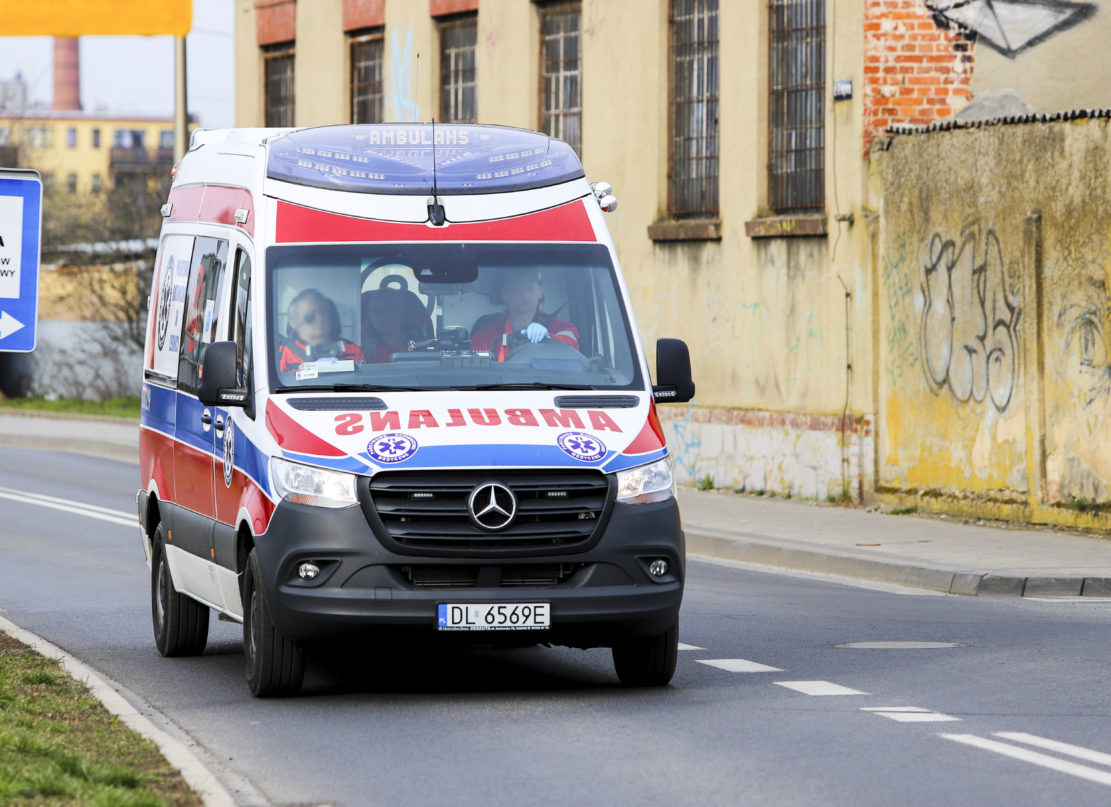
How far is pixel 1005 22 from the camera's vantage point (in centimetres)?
1994

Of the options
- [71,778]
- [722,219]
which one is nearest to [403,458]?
[71,778]

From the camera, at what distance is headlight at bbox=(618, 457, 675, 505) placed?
9312mm

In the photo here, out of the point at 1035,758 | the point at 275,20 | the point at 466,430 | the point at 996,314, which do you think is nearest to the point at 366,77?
the point at 275,20

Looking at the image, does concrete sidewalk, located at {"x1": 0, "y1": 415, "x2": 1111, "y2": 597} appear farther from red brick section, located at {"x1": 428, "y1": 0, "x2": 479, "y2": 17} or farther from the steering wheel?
red brick section, located at {"x1": 428, "y1": 0, "x2": 479, "y2": 17}

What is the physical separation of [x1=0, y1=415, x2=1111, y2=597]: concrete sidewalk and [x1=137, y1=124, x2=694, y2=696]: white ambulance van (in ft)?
16.4

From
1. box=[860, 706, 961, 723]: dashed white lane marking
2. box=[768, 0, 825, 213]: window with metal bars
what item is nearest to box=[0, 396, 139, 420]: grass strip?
box=[768, 0, 825, 213]: window with metal bars

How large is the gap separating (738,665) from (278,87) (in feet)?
74.8

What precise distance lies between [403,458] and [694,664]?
7.88 ft

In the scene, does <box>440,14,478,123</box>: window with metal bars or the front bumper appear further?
<box>440,14,478,123</box>: window with metal bars

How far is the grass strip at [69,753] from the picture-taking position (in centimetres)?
693

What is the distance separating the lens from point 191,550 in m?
10.9

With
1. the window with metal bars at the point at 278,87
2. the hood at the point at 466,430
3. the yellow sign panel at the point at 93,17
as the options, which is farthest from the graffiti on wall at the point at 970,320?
the window with metal bars at the point at 278,87

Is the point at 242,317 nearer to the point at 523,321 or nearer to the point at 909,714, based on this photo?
the point at 523,321

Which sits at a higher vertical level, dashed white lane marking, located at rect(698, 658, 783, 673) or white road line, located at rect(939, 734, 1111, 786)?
white road line, located at rect(939, 734, 1111, 786)
